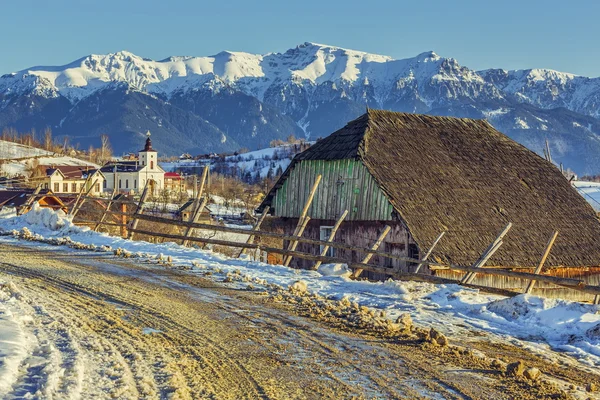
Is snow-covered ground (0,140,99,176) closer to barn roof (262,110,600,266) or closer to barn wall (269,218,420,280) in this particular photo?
barn roof (262,110,600,266)

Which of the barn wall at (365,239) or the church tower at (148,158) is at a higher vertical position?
the church tower at (148,158)

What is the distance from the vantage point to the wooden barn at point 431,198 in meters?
25.0

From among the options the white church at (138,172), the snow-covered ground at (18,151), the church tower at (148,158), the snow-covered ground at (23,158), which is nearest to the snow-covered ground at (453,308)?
the snow-covered ground at (23,158)

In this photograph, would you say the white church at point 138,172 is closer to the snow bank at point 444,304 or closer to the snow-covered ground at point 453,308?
the snow bank at point 444,304

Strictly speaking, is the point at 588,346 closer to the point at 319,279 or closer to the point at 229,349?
the point at 229,349

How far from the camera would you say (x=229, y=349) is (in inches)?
382

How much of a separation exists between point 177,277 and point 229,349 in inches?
246

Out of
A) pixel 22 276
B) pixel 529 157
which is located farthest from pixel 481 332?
pixel 529 157

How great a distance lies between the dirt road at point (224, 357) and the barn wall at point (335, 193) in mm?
12722

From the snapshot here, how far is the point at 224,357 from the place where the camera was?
30.5 feet

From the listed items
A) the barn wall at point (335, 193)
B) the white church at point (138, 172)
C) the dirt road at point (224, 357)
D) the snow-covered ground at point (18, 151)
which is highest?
the snow-covered ground at point (18, 151)

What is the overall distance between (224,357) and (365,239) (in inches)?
686

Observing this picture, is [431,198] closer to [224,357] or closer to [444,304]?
[444,304]

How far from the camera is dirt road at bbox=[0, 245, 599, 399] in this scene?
26.5ft
